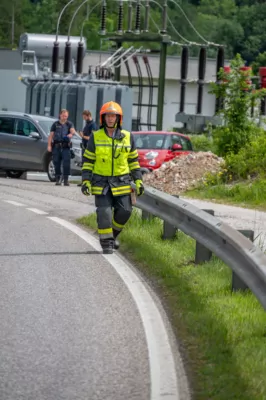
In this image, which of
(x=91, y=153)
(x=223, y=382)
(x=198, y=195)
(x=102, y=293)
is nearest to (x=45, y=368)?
(x=223, y=382)

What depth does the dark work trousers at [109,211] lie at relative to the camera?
14.2 metres

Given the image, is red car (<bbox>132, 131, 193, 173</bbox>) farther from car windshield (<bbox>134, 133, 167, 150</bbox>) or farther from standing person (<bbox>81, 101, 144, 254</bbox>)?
standing person (<bbox>81, 101, 144, 254</bbox>)

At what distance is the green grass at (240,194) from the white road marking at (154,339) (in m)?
9.67

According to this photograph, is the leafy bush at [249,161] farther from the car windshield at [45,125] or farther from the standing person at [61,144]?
the car windshield at [45,125]

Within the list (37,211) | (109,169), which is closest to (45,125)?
(37,211)

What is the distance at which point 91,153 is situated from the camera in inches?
552

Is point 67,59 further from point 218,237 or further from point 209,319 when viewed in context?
point 209,319

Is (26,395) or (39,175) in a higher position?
(26,395)

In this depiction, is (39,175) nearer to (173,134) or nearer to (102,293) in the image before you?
(173,134)

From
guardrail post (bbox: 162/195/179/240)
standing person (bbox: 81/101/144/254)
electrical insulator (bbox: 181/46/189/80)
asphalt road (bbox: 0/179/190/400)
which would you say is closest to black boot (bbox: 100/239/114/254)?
standing person (bbox: 81/101/144/254)

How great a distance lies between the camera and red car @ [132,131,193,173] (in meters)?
31.5

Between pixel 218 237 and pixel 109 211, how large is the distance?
143 inches

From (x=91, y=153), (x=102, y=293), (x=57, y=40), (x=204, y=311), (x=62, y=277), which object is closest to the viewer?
(x=204, y=311)

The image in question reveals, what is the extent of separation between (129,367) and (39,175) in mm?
26491
